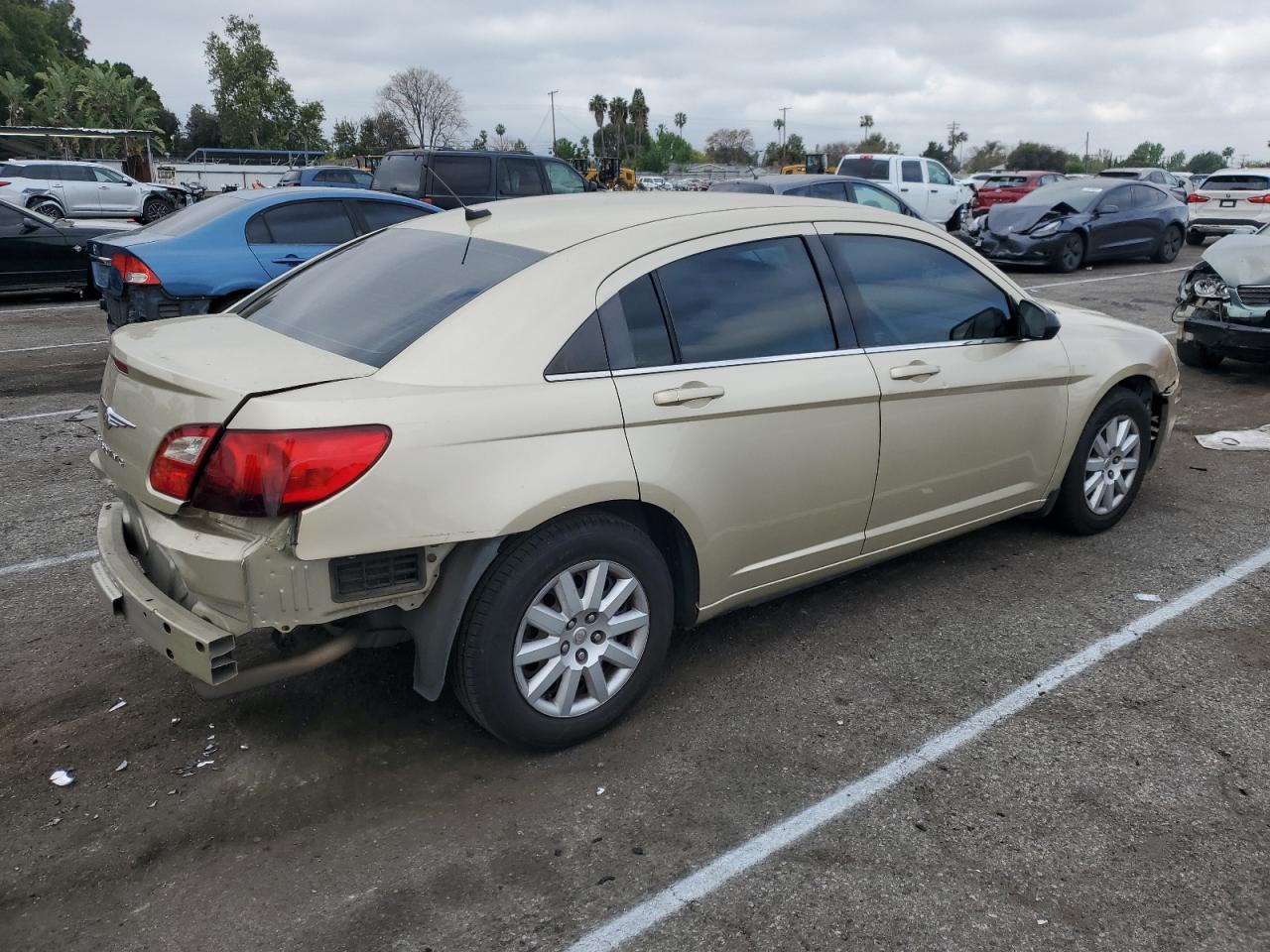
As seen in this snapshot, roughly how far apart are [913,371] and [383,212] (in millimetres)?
6650

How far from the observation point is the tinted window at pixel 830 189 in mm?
14625

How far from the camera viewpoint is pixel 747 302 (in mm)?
3527

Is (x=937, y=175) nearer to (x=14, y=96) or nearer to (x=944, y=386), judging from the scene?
(x=944, y=386)

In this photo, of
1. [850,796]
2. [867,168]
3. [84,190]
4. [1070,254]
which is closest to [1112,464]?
[850,796]

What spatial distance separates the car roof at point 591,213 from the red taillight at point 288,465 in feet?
3.30

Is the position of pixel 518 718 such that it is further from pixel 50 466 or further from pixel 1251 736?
pixel 50 466

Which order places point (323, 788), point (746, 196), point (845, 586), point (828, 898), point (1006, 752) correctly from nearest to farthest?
point (828, 898), point (323, 788), point (1006, 752), point (746, 196), point (845, 586)

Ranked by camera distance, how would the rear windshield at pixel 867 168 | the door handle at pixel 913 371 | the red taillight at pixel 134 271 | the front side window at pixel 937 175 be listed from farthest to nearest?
the front side window at pixel 937 175
the rear windshield at pixel 867 168
the red taillight at pixel 134 271
the door handle at pixel 913 371

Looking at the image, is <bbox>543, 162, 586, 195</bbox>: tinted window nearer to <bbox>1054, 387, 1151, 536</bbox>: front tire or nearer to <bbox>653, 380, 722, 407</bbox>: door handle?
<bbox>1054, 387, 1151, 536</bbox>: front tire

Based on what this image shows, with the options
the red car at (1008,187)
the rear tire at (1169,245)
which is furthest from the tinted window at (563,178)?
the red car at (1008,187)

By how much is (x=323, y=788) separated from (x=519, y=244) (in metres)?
1.84

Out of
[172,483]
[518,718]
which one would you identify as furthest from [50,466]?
[518,718]

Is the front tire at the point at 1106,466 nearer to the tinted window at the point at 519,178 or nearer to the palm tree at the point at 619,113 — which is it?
the tinted window at the point at 519,178

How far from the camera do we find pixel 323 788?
3016 mm
